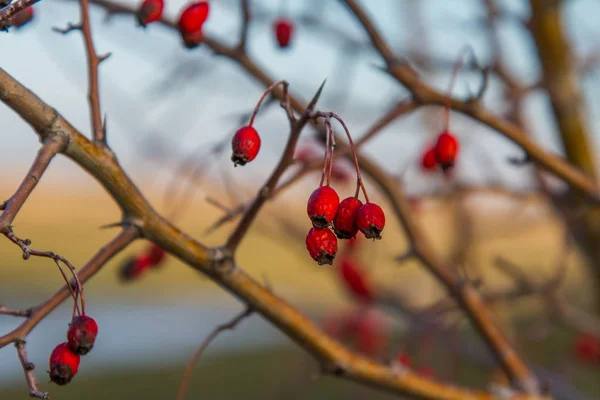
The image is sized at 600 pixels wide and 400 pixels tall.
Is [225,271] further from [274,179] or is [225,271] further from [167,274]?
[167,274]

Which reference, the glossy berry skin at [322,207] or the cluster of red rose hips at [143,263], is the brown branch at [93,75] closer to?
the glossy berry skin at [322,207]

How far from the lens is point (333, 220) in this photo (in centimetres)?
100

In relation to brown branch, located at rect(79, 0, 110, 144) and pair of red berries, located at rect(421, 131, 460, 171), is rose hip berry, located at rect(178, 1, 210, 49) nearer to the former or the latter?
brown branch, located at rect(79, 0, 110, 144)

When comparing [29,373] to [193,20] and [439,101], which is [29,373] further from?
[439,101]

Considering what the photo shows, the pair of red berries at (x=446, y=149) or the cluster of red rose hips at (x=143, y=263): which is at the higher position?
the pair of red berries at (x=446, y=149)

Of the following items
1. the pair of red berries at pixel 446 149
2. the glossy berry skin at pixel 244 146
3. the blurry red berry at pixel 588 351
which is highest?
the blurry red berry at pixel 588 351

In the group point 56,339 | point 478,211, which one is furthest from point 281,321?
point 56,339

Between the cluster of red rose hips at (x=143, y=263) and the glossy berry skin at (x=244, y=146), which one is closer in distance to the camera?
the glossy berry skin at (x=244, y=146)

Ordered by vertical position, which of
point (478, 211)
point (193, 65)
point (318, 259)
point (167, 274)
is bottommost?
point (318, 259)

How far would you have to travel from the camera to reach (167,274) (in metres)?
14.4

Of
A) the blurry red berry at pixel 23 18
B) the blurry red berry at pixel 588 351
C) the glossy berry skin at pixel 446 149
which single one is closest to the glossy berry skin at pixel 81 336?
the blurry red berry at pixel 23 18

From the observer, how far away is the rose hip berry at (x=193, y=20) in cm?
142

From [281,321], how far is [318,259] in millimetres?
403

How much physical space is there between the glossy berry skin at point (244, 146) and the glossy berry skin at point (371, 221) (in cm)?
20
